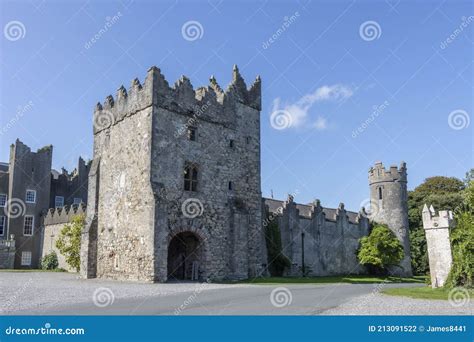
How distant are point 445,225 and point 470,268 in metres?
3.08

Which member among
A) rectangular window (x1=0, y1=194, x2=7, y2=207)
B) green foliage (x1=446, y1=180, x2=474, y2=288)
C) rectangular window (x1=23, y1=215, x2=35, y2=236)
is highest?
rectangular window (x1=0, y1=194, x2=7, y2=207)

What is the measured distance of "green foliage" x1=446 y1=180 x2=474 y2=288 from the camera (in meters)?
19.9

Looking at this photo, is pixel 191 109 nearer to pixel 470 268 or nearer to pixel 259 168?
pixel 259 168

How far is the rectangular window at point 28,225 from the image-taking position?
46.9 m

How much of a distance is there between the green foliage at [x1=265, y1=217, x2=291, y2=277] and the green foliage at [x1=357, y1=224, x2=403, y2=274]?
10758 millimetres

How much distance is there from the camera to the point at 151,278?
77.9 ft

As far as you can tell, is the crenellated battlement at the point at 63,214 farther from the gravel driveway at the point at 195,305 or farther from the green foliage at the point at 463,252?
the green foliage at the point at 463,252

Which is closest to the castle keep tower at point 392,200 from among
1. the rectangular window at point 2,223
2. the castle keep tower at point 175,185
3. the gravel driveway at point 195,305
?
the castle keep tower at point 175,185

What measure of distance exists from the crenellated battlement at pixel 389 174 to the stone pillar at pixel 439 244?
25633 millimetres

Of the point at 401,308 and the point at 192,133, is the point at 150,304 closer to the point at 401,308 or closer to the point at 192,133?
the point at 401,308

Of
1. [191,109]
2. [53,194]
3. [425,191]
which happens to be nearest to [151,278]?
[191,109]
